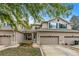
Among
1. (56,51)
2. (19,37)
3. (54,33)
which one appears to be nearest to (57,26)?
(54,33)

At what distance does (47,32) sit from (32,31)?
43.6 inches

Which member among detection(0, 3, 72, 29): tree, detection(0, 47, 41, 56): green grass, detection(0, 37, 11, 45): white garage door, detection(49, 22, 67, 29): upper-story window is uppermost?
detection(0, 3, 72, 29): tree

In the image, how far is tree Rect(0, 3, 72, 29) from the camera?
935cm

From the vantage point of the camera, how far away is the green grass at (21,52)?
32.2ft

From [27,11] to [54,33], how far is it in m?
2.27

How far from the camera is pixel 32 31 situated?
10391mm

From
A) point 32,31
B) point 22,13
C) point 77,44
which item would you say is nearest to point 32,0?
point 22,13

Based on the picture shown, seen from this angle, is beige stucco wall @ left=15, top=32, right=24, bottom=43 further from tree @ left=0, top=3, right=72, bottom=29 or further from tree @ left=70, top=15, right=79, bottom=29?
tree @ left=70, top=15, right=79, bottom=29

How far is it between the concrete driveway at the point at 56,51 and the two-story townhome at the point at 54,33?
13.4 inches

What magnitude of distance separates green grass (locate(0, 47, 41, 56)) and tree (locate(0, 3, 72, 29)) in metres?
1.16

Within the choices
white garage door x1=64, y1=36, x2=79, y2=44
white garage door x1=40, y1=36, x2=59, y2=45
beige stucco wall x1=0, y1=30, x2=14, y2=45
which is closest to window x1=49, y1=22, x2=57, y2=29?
white garage door x1=40, y1=36, x2=59, y2=45

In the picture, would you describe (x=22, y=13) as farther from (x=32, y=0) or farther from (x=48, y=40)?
(x=48, y=40)

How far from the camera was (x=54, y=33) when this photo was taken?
11312mm

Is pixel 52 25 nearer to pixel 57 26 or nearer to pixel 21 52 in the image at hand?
pixel 57 26
